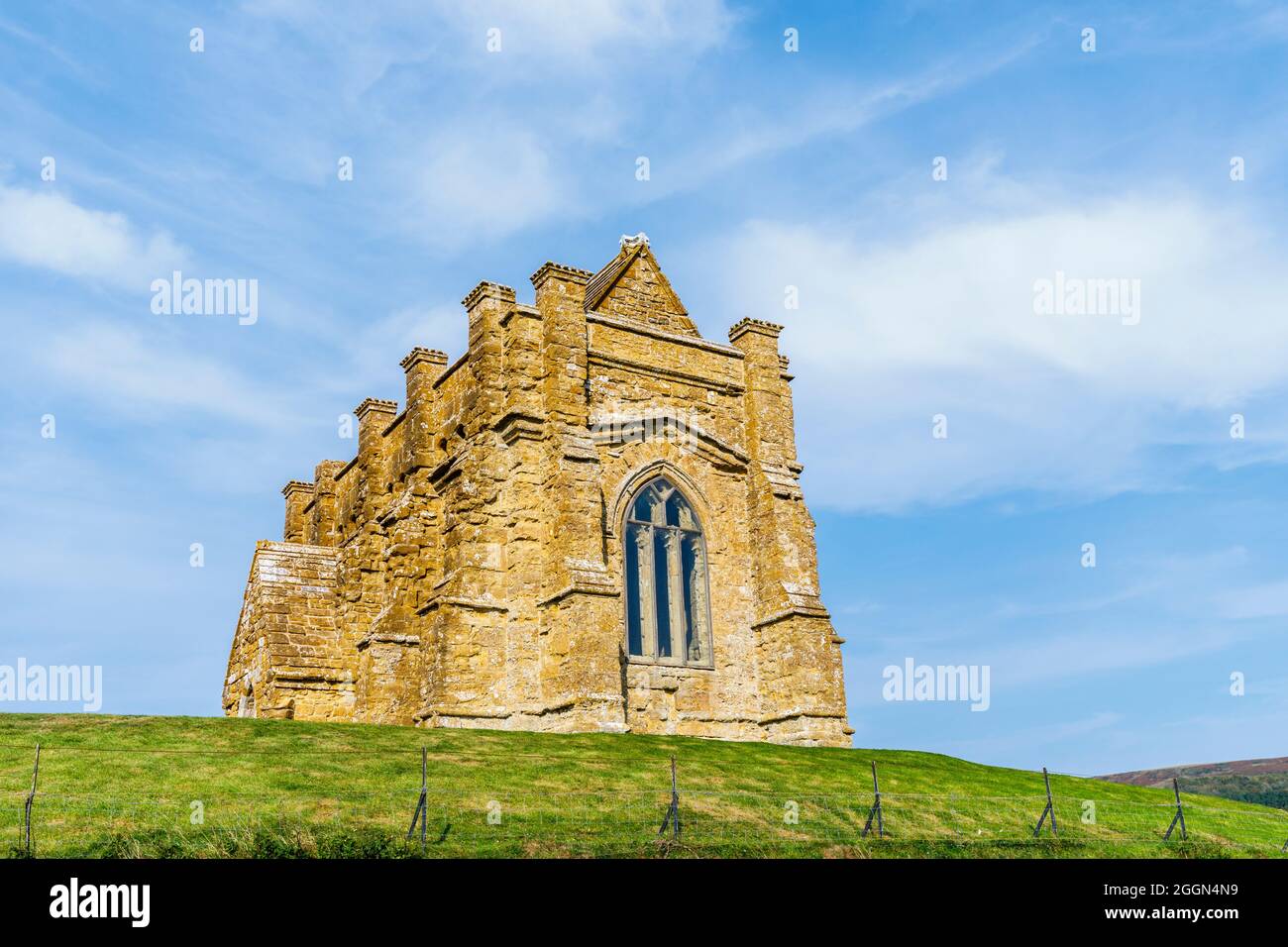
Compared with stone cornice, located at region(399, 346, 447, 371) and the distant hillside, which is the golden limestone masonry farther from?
the distant hillside

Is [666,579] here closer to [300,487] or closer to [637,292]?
[637,292]

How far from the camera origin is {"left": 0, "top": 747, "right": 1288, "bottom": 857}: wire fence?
11352 mm

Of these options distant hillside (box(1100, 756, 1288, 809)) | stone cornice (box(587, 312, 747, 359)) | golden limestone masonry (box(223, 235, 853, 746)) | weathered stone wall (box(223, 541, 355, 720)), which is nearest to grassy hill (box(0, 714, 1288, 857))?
golden limestone masonry (box(223, 235, 853, 746))

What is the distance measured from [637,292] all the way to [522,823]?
1644cm

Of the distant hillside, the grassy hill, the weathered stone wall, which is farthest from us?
the distant hillside

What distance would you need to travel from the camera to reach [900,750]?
25.0 meters

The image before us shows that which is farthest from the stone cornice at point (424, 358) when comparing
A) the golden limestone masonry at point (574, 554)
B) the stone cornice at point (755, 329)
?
the stone cornice at point (755, 329)

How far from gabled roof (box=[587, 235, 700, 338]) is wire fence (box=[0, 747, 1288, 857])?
12898 millimetres

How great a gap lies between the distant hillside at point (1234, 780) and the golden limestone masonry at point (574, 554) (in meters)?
24.7

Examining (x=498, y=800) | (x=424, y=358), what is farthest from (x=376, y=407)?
(x=498, y=800)

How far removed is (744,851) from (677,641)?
11.4 m
